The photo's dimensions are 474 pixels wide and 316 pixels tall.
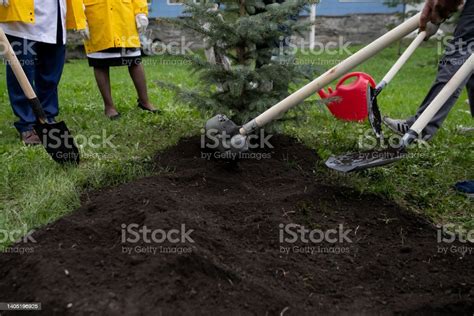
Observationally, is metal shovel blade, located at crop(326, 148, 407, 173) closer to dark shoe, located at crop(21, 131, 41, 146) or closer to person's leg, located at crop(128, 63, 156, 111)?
dark shoe, located at crop(21, 131, 41, 146)

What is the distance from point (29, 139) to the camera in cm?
490

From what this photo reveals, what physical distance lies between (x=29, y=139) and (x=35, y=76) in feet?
2.38

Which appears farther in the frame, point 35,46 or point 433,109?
point 35,46

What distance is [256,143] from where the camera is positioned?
4.49 m

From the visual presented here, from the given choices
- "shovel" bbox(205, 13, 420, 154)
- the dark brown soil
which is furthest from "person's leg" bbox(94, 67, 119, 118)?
"shovel" bbox(205, 13, 420, 154)

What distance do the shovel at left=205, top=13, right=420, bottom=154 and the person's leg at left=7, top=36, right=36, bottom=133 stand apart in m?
2.08

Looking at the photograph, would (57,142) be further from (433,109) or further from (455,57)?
(455,57)

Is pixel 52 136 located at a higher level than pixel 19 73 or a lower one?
lower

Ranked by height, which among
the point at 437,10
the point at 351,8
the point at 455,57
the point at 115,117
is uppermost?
the point at 437,10

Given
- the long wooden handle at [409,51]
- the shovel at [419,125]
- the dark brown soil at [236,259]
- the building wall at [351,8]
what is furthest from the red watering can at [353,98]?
the building wall at [351,8]

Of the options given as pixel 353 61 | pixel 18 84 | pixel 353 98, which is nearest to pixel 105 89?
pixel 18 84

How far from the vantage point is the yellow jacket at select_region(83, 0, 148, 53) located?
18.9 ft

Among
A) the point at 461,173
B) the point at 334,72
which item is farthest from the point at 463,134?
the point at 334,72

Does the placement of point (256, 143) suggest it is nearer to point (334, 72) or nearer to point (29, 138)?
point (334, 72)
